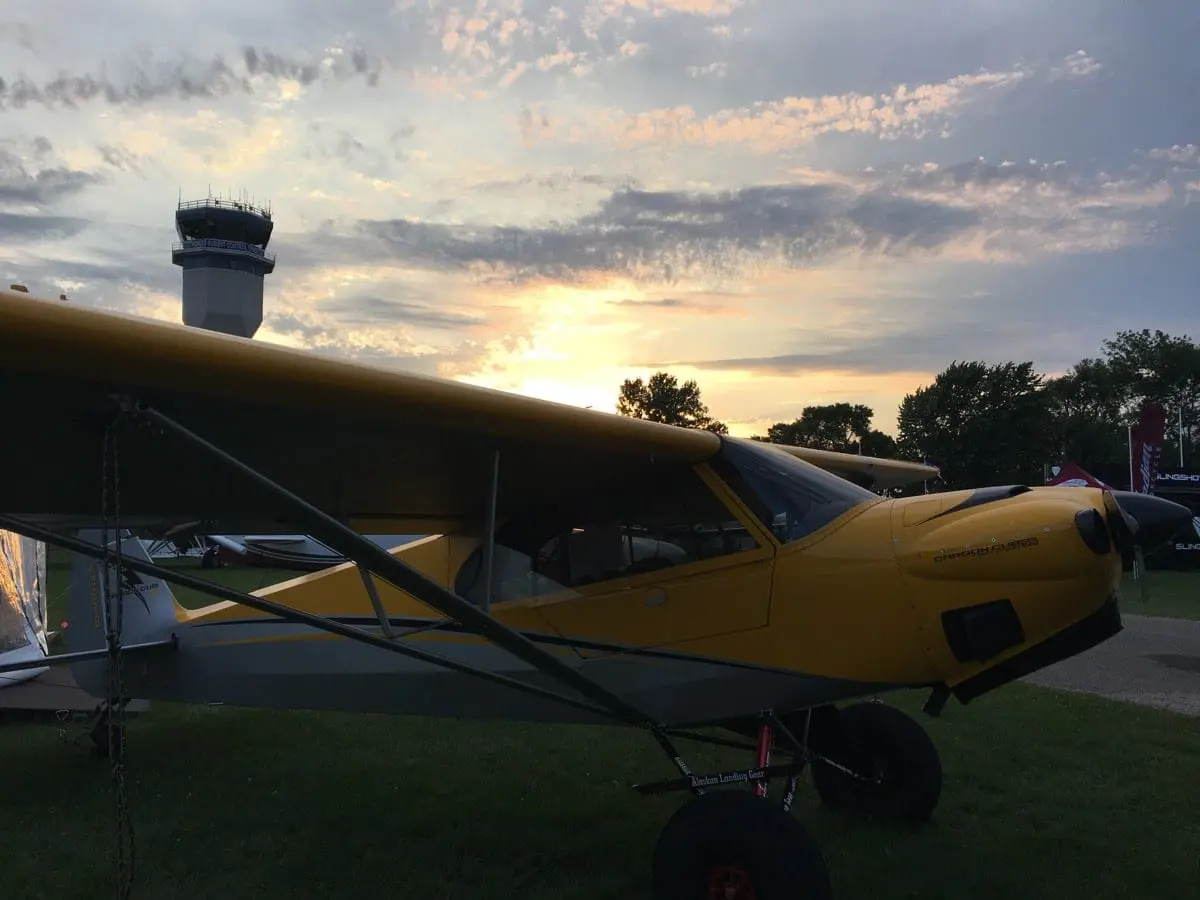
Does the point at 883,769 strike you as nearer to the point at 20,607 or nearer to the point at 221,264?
the point at 20,607

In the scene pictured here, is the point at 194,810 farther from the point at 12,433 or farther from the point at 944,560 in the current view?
the point at 944,560

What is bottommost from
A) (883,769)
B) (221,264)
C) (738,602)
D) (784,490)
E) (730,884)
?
(883,769)

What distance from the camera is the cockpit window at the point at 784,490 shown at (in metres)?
3.79

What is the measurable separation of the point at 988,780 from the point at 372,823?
3.98 metres

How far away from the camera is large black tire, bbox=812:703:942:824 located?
4688mm

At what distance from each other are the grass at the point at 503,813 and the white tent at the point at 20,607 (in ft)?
4.41

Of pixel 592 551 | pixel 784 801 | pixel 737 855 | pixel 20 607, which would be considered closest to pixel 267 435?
pixel 592 551

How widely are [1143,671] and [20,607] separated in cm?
1238

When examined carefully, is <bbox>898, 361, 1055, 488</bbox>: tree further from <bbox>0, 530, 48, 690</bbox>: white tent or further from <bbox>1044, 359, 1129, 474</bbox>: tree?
<bbox>0, 530, 48, 690</bbox>: white tent

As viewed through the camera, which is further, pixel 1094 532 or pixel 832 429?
pixel 832 429

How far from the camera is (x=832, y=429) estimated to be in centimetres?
7088

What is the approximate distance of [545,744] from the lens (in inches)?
264

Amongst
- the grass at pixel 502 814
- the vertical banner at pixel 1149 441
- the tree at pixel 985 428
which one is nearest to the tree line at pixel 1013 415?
the tree at pixel 985 428

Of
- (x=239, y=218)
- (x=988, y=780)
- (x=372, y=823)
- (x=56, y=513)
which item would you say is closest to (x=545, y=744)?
(x=372, y=823)
